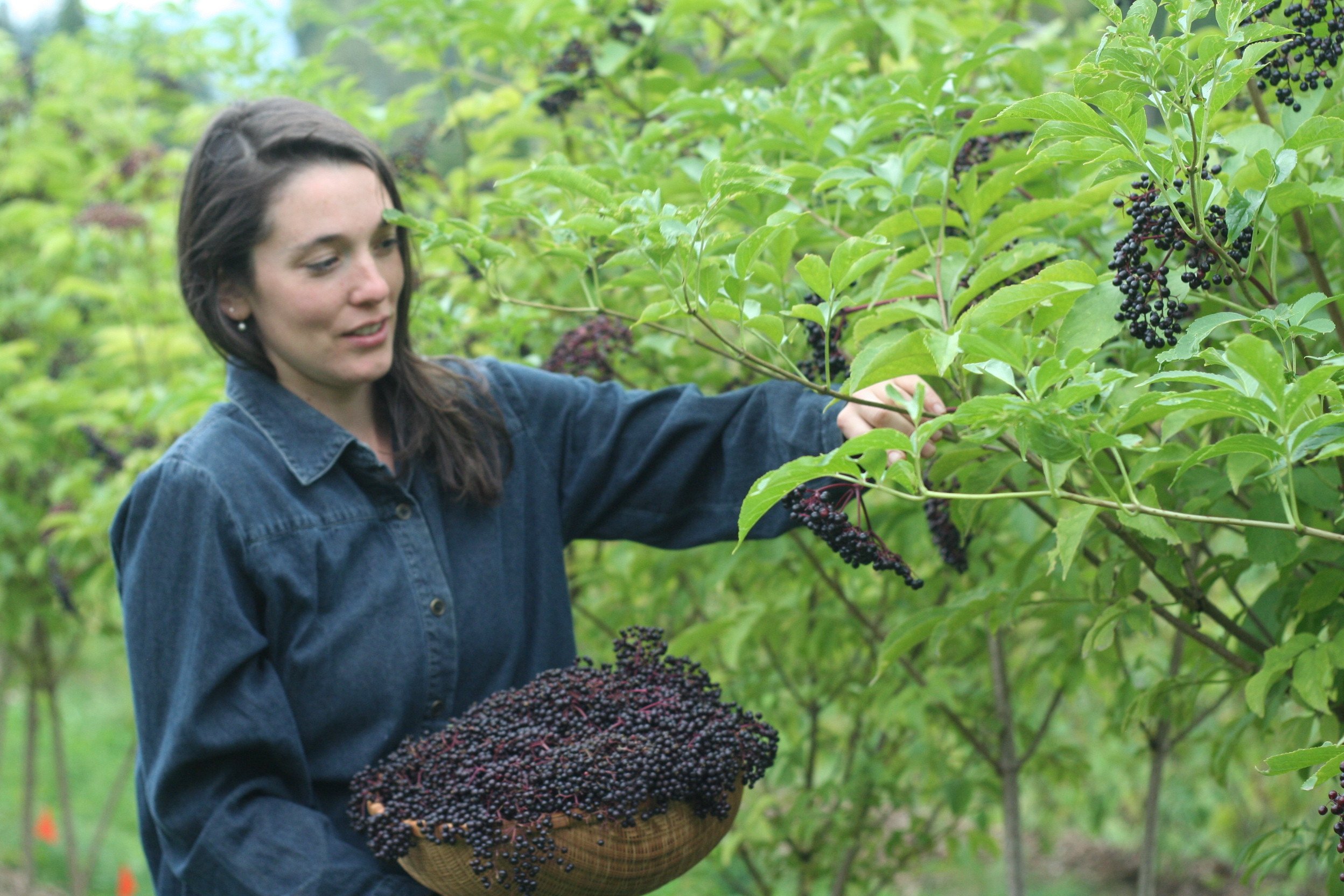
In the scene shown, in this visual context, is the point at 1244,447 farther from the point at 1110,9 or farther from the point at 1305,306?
the point at 1110,9

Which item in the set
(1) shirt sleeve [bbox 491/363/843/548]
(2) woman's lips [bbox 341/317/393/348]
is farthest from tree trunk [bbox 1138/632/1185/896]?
(2) woman's lips [bbox 341/317/393/348]

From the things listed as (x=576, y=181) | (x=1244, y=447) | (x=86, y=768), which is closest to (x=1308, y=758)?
(x=1244, y=447)

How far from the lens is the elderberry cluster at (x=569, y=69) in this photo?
8.75 feet

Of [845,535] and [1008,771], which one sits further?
[1008,771]

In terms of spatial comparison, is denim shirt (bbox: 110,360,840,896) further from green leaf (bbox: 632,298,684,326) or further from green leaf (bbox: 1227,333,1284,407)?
green leaf (bbox: 1227,333,1284,407)

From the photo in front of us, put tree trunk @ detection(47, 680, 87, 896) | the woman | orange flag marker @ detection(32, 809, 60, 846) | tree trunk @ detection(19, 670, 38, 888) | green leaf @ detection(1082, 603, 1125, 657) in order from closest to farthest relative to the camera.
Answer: green leaf @ detection(1082, 603, 1125, 657)
the woman
tree trunk @ detection(47, 680, 87, 896)
tree trunk @ detection(19, 670, 38, 888)
orange flag marker @ detection(32, 809, 60, 846)

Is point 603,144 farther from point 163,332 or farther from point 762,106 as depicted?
point 163,332

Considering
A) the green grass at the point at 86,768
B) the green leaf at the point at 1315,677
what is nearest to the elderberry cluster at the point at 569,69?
the green leaf at the point at 1315,677

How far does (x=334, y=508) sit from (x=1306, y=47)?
1494mm

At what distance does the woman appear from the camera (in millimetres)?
1754

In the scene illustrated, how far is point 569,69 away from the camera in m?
2.69

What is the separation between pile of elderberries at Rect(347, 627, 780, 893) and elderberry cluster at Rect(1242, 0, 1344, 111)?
40.4 inches

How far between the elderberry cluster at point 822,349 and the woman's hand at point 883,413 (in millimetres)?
63

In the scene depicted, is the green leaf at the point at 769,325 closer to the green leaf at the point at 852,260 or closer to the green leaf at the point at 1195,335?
the green leaf at the point at 852,260
